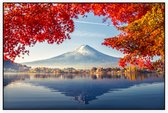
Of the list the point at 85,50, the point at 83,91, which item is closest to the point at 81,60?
the point at 85,50

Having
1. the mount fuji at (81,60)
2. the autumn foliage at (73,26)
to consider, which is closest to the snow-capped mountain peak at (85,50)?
the mount fuji at (81,60)

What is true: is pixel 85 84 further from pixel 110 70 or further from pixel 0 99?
pixel 0 99

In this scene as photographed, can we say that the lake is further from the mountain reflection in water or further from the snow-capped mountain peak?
the snow-capped mountain peak

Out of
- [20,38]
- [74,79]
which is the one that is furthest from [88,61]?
[20,38]

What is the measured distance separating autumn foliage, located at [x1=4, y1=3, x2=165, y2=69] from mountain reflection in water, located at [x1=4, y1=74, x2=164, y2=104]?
147 millimetres

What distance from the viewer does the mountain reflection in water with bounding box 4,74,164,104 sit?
614cm

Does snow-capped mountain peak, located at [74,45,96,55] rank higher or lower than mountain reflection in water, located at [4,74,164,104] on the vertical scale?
higher

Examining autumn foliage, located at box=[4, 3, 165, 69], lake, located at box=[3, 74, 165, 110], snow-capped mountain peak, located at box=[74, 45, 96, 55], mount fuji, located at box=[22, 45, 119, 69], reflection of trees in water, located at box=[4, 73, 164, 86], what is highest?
autumn foliage, located at box=[4, 3, 165, 69]

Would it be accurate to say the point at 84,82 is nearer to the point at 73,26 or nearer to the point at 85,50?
the point at 85,50

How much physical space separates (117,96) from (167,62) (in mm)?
573

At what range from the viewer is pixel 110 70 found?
6.20 metres

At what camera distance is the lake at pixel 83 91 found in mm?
6113

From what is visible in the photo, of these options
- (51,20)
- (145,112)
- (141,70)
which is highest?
(51,20)

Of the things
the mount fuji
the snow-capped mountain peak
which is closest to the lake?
the mount fuji
